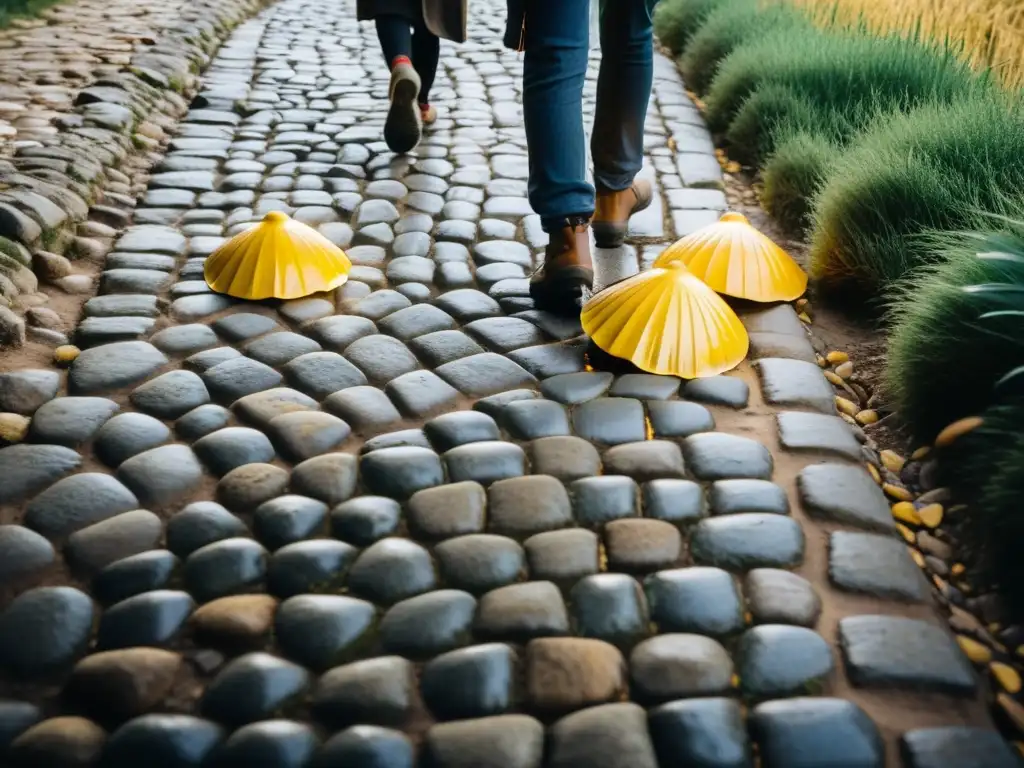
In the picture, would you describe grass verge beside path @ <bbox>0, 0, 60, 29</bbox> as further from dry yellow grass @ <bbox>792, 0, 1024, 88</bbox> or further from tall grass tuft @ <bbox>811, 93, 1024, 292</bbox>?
tall grass tuft @ <bbox>811, 93, 1024, 292</bbox>

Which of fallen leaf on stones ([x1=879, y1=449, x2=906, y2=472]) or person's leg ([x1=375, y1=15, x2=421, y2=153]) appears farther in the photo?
person's leg ([x1=375, y1=15, x2=421, y2=153])

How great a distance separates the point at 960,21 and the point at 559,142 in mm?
3126

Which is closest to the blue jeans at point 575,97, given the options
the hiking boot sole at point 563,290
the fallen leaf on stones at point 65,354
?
the hiking boot sole at point 563,290

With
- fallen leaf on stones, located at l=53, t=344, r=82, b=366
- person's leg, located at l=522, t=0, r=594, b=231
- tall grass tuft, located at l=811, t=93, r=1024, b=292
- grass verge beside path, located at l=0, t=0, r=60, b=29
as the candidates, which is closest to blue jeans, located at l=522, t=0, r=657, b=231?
person's leg, located at l=522, t=0, r=594, b=231

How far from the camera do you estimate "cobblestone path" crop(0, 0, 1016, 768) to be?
149 cm

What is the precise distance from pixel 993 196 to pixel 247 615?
2338 mm

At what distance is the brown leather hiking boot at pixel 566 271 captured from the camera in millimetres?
2826

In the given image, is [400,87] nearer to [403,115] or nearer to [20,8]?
[403,115]

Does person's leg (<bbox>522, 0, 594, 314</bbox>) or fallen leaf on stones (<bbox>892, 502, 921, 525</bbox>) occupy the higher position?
person's leg (<bbox>522, 0, 594, 314</bbox>)

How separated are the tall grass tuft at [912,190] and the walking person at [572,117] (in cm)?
70

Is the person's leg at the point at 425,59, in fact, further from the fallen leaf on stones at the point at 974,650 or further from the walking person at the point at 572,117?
the fallen leaf on stones at the point at 974,650

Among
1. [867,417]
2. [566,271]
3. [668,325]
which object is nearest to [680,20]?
[566,271]

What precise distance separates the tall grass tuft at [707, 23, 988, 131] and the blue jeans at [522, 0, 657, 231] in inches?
44.4

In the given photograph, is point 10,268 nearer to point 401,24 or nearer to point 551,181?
point 551,181
